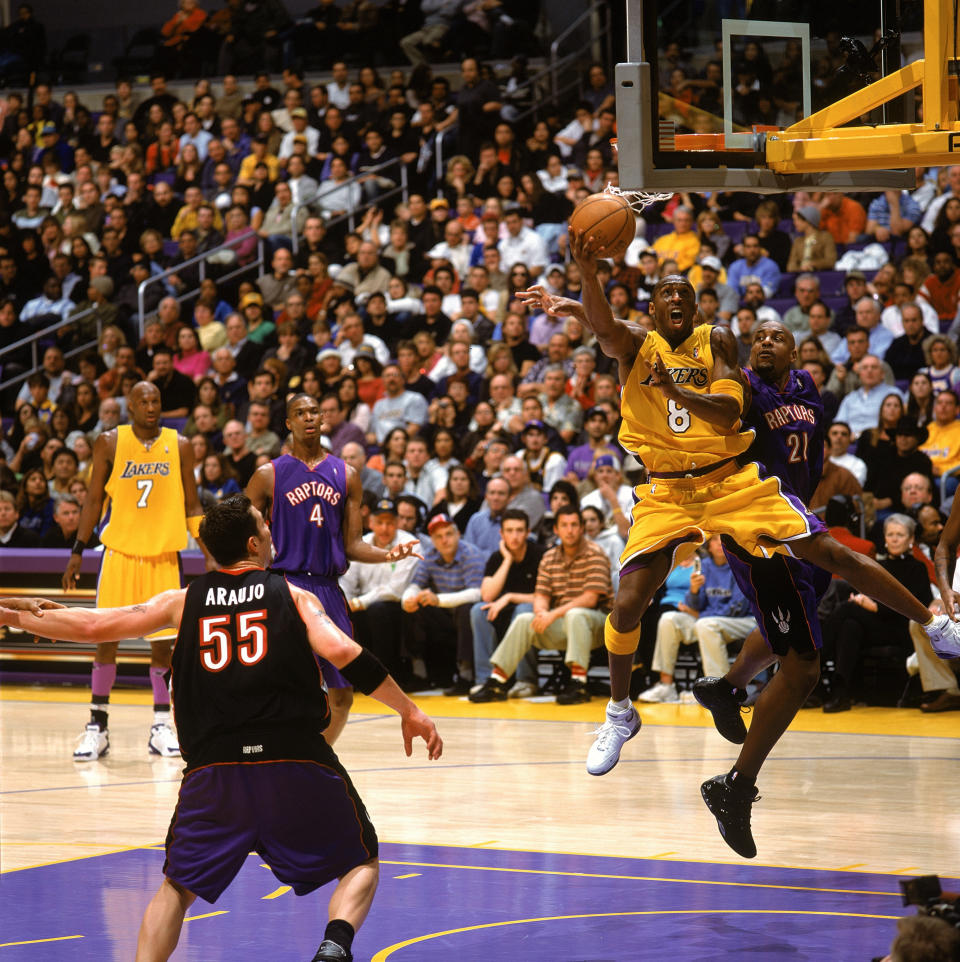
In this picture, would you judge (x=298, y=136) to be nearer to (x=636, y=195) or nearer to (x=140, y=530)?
(x=140, y=530)

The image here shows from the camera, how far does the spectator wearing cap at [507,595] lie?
11.9 m

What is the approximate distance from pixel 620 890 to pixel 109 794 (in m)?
3.48

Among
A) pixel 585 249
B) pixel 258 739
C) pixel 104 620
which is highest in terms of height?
pixel 585 249

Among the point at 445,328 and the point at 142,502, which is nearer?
the point at 142,502

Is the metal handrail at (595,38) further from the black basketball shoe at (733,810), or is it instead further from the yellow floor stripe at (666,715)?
the black basketball shoe at (733,810)

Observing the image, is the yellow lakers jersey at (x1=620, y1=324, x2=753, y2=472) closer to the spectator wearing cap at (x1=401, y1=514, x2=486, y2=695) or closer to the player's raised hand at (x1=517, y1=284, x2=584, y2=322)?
the player's raised hand at (x1=517, y1=284, x2=584, y2=322)

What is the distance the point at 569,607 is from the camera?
1145cm

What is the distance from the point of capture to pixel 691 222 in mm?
14727

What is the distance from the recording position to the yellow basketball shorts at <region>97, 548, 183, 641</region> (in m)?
9.76

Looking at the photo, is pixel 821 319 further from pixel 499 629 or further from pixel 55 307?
pixel 55 307

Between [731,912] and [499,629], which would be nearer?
[731,912]

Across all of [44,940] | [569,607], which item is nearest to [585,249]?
[44,940]

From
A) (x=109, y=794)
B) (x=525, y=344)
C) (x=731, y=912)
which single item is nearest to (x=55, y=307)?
(x=525, y=344)

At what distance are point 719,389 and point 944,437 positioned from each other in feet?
19.8
